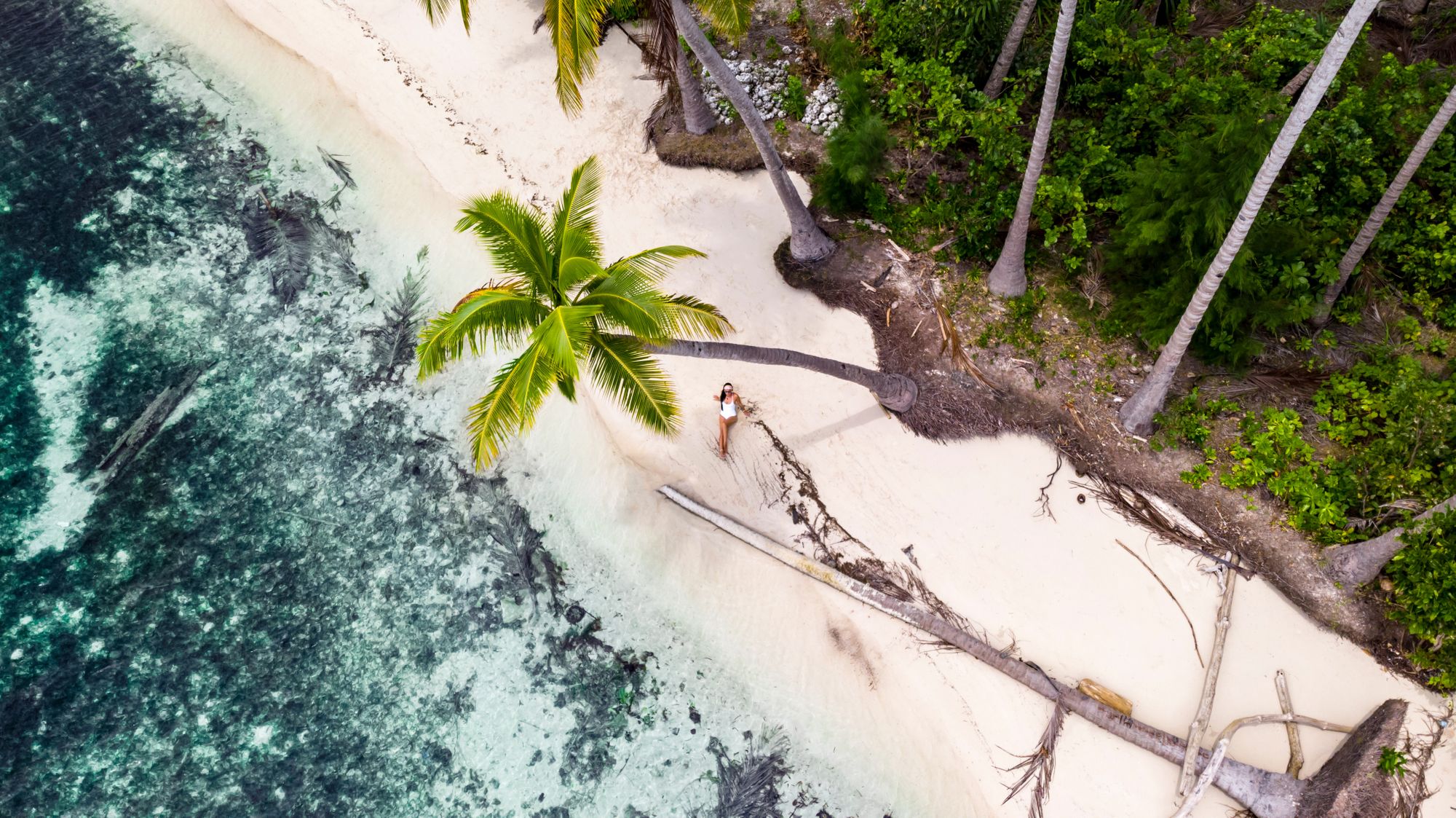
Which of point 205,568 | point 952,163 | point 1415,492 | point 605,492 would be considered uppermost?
point 952,163

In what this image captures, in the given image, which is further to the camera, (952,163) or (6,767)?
(952,163)

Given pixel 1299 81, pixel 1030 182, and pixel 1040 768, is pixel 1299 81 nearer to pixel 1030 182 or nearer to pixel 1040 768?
pixel 1030 182

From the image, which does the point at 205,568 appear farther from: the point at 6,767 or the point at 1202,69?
the point at 1202,69

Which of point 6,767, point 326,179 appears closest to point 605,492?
point 326,179

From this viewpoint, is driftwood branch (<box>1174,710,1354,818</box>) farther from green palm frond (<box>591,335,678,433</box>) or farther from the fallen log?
the fallen log

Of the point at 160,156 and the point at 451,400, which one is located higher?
the point at 160,156

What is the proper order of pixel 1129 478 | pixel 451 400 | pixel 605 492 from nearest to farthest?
pixel 1129 478
pixel 605 492
pixel 451 400

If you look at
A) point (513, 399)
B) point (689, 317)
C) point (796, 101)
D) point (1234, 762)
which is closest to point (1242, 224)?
point (689, 317)
